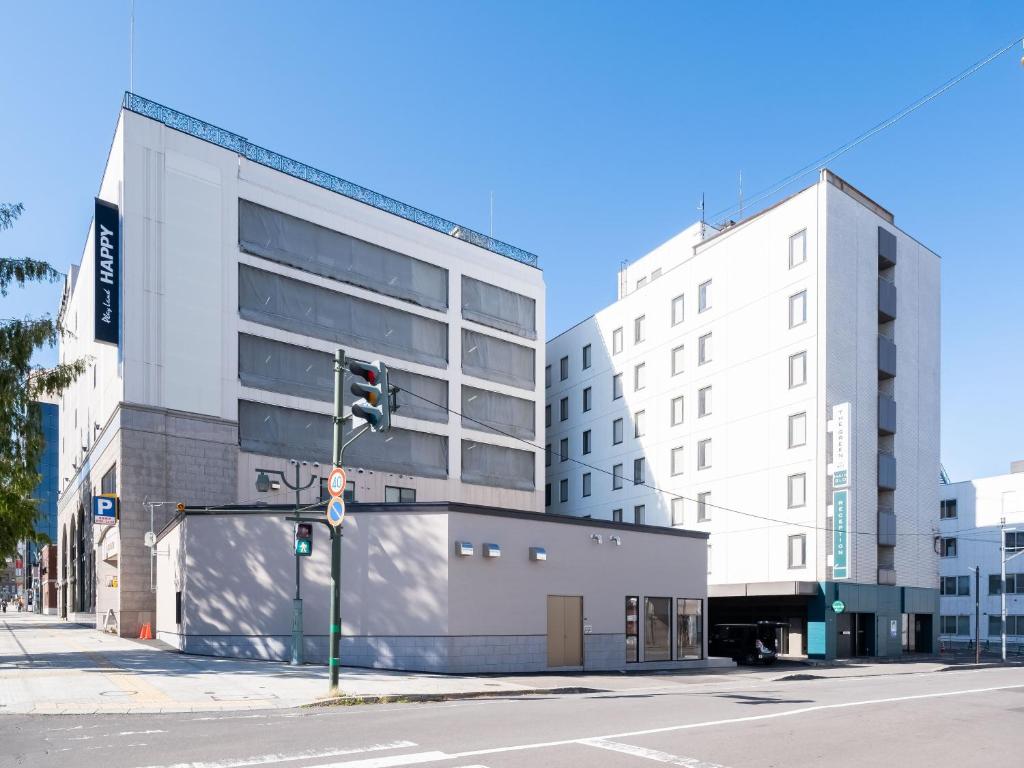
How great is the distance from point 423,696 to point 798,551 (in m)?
30.4

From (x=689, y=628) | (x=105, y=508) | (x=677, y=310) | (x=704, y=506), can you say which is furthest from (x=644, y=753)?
(x=677, y=310)

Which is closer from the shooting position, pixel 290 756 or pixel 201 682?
pixel 290 756

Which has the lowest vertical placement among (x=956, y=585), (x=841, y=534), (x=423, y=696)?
(x=956, y=585)

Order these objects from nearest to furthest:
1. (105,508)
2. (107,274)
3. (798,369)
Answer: (105,508), (107,274), (798,369)

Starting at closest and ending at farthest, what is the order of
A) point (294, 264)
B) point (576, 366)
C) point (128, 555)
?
point (128, 555) → point (294, 264) → point (576, 366)

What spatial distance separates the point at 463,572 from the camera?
23.5 metres

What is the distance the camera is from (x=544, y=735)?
12.4 meters

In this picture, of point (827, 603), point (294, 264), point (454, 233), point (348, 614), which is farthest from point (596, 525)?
point (454, 233)

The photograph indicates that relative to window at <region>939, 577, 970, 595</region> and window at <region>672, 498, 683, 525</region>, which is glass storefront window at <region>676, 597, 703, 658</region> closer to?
window at <region>672, 498, 683, 525</region>

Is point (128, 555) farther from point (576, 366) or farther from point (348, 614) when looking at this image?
point (576, 366)

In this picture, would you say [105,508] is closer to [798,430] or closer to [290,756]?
[290,756]

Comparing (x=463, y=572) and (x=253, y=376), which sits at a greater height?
(x=253, y=376)

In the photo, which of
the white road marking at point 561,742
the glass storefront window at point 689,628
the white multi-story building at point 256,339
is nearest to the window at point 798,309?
the white multi-story building at point 256,339

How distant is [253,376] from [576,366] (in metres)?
26.9
